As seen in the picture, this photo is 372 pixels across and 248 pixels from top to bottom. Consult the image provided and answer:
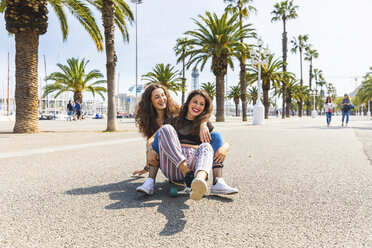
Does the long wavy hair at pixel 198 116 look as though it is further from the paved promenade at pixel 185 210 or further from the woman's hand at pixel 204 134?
the paved promenade at pixel 185 210

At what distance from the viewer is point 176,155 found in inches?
100

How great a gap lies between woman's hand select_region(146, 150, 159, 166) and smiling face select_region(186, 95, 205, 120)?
54cm

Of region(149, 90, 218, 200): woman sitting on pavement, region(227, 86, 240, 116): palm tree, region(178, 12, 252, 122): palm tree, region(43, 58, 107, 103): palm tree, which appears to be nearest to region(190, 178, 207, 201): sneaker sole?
region(149, 90, 218, 200): woman sitting on pavement

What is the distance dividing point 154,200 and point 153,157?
16.8 inches

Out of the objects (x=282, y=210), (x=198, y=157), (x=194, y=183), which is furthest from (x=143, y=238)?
(x=282, y=210)

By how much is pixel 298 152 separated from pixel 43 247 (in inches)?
212

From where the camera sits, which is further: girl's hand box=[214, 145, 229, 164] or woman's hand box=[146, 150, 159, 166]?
woman's hand box=[146, 150, 159, 166]

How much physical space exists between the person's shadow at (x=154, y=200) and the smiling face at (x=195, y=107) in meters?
0.84

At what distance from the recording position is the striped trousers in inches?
96.7

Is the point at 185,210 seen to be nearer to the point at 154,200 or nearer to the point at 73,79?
the point at 154,200

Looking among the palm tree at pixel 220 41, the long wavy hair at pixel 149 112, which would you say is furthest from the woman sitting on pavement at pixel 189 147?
the palm tree at pixel 220 41

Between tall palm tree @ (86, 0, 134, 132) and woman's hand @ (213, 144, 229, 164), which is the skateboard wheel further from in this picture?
tall palm tree @ (86, 0, 134, 132)

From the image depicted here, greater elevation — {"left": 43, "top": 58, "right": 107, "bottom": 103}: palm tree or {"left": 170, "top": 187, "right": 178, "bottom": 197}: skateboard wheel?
{"left": 43, "top": 58, "right": 107, "bottom": 103}: palm tree

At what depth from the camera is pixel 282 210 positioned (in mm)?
2426
